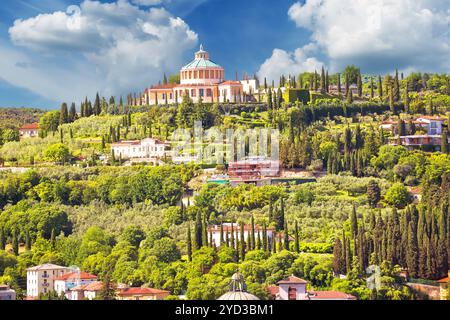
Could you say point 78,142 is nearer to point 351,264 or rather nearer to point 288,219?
point 288,219

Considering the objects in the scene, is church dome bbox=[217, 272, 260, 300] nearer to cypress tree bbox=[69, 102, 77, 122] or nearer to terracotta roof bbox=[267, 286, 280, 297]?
terracotta roof bbox=[267, 286, 280, 297]

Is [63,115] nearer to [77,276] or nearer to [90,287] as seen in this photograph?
[77,276]

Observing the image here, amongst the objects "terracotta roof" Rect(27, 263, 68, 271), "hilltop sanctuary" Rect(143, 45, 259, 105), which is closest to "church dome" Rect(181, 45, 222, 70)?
"hilltop sanctuary" Rect(143, 45, 259, 105)

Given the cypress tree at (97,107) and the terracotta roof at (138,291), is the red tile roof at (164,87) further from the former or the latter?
the terracotta roof at (138,291)

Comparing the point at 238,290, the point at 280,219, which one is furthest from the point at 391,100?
the point at 238,290
